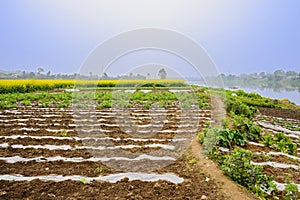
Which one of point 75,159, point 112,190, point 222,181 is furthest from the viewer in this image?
point 75,159

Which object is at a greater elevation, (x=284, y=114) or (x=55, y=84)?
(x=284, y=114)

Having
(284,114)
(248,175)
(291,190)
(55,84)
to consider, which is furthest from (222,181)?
(55,84)

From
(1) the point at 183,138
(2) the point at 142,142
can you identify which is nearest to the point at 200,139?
(1) the point at 183,138

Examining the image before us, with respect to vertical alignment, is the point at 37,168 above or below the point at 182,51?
below

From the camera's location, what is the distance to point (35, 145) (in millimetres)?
4773

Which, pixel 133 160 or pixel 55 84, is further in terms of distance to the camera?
pixel 55 84

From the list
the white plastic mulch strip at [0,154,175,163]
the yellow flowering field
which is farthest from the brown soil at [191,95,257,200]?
the yellow flowering field

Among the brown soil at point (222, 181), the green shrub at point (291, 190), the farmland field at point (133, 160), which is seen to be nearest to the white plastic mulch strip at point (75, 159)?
the farmland field at point (133, 160)

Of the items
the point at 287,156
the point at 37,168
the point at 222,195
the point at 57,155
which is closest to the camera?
the point at 222,195

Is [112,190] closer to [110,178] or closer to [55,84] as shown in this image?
[110,178]

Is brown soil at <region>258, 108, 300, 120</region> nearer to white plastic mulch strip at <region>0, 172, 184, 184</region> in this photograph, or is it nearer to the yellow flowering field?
the yellow flowering field

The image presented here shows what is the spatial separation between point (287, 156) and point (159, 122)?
3.59m

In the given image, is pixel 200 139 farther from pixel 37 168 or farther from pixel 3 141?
pixel 3 141

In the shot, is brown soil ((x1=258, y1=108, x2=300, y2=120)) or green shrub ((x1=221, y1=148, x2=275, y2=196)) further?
brown soil ((x1=258, y1=108, x2=300, y2=120))
